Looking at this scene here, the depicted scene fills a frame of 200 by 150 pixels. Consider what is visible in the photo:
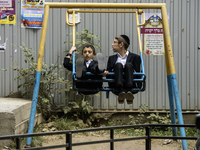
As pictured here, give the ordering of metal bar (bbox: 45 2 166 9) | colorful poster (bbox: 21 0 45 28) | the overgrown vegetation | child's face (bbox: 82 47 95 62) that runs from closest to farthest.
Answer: metal bar (bbox: 45 2 166 9) < child's face (bbox: 82 47 95 62) < the overgrown vegetation < colorful poster (bbox: 21 0 45 28)

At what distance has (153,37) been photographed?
23.5 ft

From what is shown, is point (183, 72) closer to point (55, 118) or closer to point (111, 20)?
point (111, 20)

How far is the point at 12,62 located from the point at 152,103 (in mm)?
3064

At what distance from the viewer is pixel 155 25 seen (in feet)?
23.5

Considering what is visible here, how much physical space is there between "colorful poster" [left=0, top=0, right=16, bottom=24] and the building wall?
9 cm

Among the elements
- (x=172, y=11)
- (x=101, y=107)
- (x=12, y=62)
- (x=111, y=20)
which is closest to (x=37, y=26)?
(x=12, y=62)

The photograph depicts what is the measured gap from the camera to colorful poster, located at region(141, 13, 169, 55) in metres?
7.14

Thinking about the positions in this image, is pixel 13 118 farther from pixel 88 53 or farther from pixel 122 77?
pixel 122 77

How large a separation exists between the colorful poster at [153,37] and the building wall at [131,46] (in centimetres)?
13

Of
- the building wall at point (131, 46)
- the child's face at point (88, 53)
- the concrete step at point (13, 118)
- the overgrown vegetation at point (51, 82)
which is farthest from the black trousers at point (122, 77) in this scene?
the building wall at point (131, 46)

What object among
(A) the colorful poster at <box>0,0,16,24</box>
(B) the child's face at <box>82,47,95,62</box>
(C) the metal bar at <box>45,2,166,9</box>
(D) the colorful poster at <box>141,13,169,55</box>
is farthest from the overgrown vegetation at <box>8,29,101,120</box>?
(C) the metal bar at <box>45,2,166,9</box>

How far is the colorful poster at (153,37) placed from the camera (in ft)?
23.4

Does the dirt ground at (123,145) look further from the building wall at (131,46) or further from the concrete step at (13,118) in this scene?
the building wall at (131,46)

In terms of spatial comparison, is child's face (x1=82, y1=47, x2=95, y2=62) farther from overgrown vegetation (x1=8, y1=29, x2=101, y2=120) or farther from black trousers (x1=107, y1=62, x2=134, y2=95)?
overgrown vegetation (x1=8, y1=29, x2=101, y2=120)
